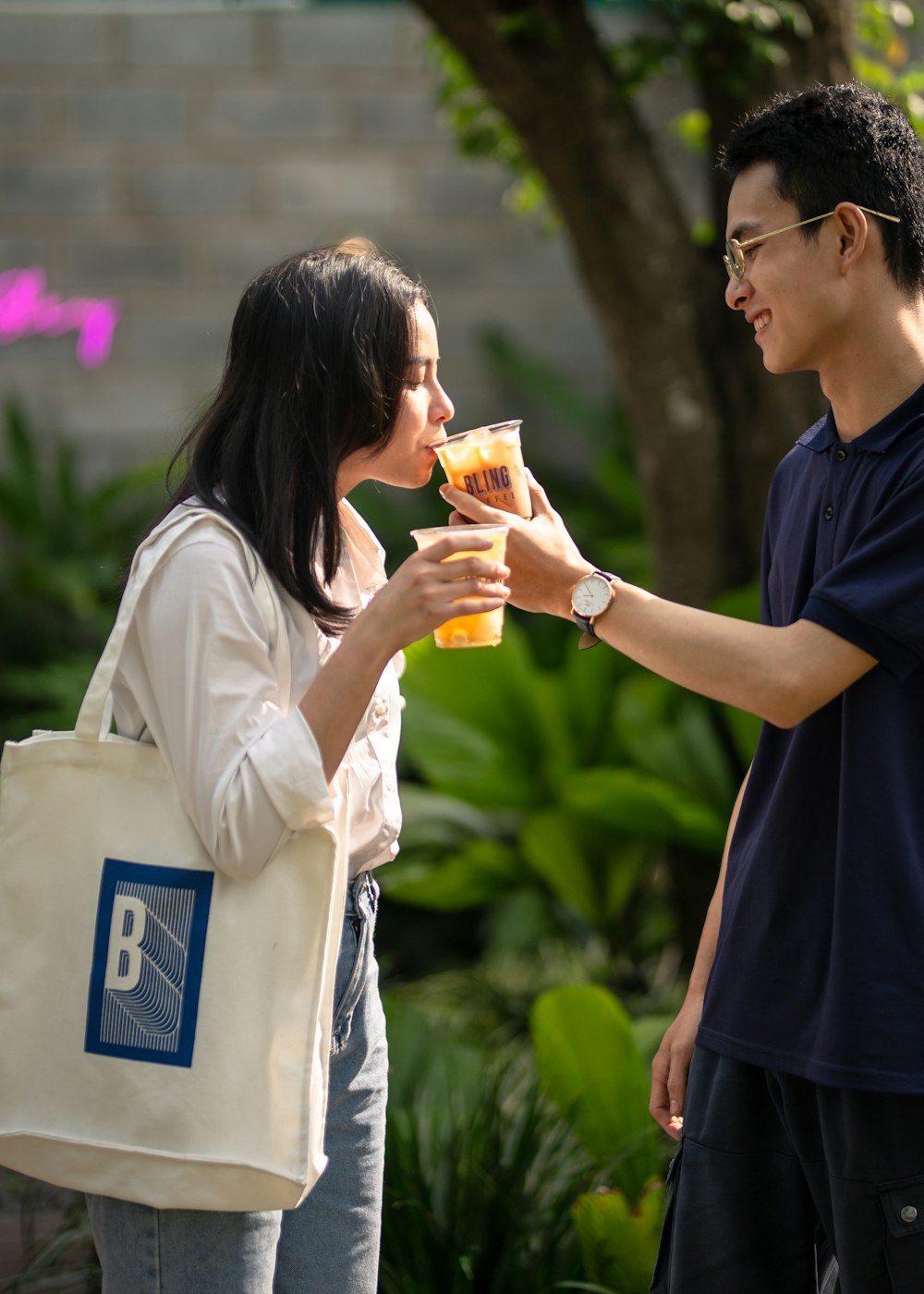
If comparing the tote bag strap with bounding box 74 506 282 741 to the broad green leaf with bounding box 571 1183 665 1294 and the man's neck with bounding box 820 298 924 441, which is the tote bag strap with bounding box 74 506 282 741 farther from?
the broad green leaf with bounding box 571 1183 665 1294

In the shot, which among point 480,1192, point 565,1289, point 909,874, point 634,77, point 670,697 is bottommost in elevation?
point 565,1289

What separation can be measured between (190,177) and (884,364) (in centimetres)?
591

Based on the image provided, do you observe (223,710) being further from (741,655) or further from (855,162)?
(855,162)

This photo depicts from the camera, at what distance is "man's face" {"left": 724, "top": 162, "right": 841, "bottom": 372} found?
5.99 ft

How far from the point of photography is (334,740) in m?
1.63

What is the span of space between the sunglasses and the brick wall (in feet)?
17.3

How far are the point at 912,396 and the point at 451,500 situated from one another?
1.96 ft

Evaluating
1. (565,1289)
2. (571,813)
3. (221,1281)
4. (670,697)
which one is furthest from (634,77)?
(221,1281)

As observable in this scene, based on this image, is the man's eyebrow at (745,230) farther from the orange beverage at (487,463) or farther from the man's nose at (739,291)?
the orange beverage at (487,463)

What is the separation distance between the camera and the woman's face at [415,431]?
188cm

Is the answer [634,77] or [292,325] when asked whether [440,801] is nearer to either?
[634,77]

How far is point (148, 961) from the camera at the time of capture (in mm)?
1600

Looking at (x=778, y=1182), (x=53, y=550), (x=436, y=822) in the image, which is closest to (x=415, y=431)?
(x=778, y=1182)

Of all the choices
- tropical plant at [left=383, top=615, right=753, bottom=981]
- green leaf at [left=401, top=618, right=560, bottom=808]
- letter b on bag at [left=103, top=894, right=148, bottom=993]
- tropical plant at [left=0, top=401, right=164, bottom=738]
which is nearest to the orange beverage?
letter b on bag at [left=103, top=894, right=148, bottom=993]
